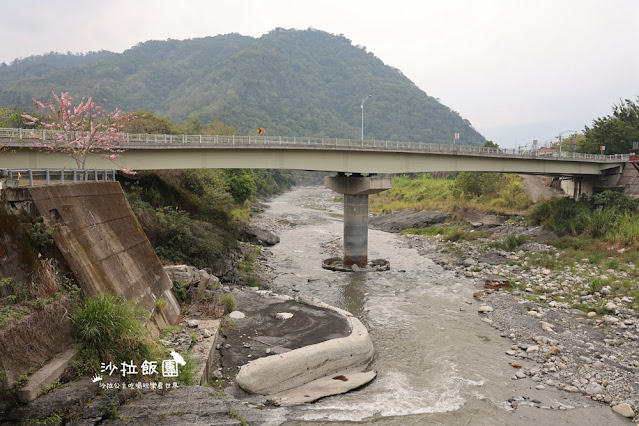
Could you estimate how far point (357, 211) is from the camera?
32.1 meters

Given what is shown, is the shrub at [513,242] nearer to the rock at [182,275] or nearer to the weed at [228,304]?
the weed at [228,304]

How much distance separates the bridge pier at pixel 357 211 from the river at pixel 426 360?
7.58 ft

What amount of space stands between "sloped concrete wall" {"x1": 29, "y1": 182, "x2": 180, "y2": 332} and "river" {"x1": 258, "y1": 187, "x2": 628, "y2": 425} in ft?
18.9

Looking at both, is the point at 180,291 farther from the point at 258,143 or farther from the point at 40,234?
the point at 258,143

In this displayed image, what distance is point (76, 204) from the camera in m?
11.6

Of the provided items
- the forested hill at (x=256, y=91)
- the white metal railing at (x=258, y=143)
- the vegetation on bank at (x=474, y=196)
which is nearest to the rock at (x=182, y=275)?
the white metal railing at (x=258, y=143)

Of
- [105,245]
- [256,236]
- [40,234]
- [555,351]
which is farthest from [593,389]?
[256,236]

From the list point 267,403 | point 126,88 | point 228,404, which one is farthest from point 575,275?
point 126,88

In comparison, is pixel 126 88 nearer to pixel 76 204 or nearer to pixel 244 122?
pixel 244 122

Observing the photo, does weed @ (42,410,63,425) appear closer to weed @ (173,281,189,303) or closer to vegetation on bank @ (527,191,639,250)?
weed @ (173,281,189,303)

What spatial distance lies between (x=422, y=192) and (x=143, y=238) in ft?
198

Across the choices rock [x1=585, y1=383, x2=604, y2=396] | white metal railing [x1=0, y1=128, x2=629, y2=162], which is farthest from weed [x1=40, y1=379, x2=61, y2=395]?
white metal railing [x1=0, y1=128, x2=629, y2=162]

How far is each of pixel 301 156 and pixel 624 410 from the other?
23.0 m

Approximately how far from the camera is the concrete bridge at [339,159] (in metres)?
22.4
